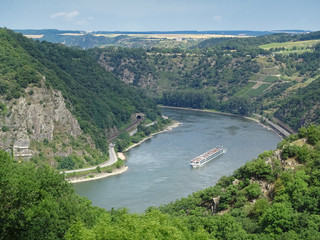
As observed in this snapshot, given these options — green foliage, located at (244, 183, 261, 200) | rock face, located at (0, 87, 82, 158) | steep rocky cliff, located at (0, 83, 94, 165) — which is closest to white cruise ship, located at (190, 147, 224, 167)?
steep rocky cliff, located at (0, 83, 94, 165)

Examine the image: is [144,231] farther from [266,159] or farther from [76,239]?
[266,159]

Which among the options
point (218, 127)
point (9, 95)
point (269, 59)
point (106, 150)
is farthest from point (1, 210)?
point (269, 59)

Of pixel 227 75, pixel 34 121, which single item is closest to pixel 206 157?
pixel 34 121

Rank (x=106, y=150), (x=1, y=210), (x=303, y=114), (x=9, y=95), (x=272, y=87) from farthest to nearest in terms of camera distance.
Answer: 1. (x=272, y=87)
2. (x=303, y=114)
3. (x=106, y=150)
4. (x=9, y=95)
5. (x=1, y=210)

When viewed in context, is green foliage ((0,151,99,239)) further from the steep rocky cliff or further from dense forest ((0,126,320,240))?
the steep rocky cliff

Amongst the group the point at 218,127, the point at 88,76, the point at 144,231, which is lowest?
the point at 218,127

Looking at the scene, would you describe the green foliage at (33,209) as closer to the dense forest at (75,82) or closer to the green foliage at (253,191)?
the green foliage at (253,191)
